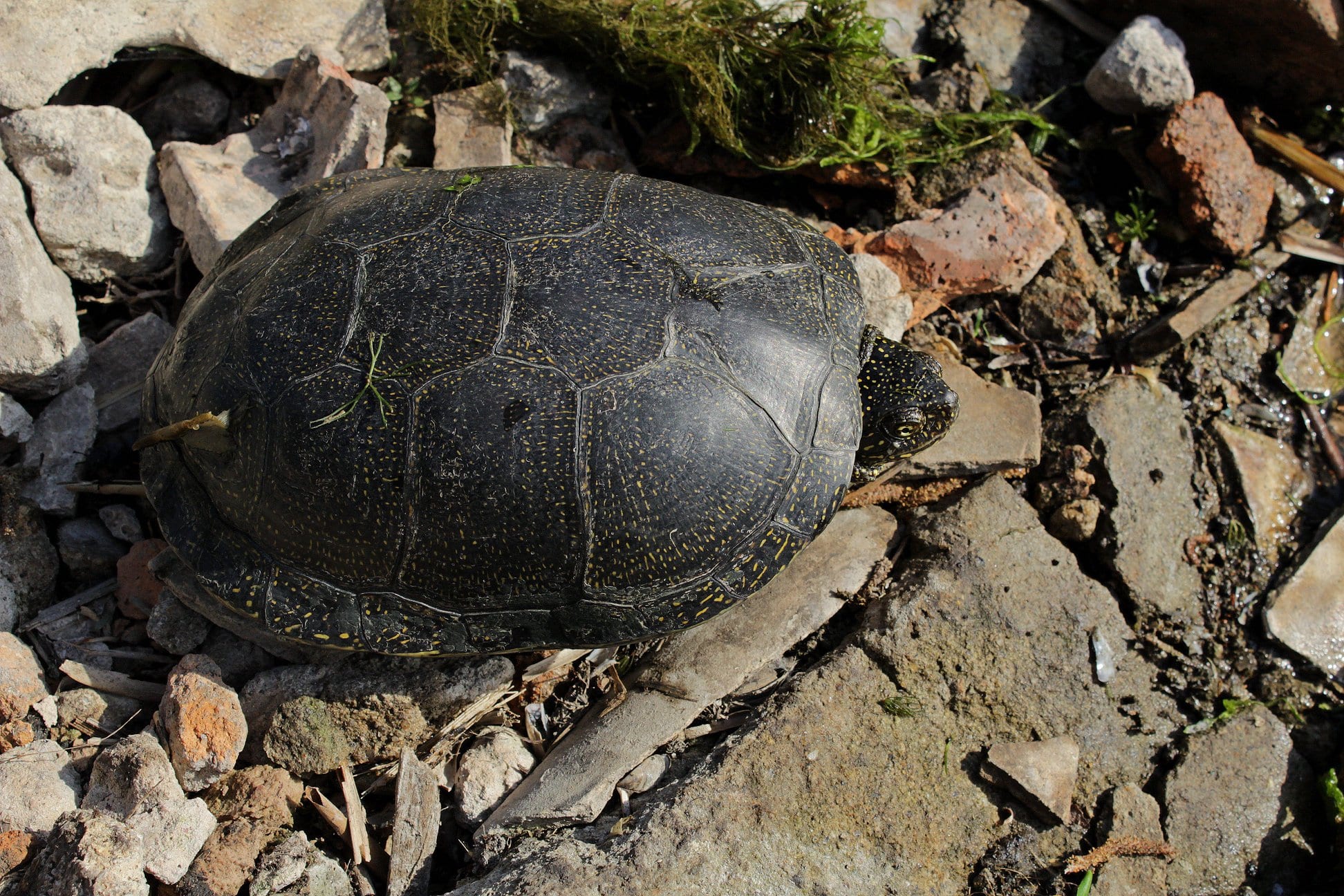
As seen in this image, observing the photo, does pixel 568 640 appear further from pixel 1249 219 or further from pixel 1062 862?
pixel 1249 219

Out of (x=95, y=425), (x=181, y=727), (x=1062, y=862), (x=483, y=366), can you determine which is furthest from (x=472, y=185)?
(x=1062, y=862)

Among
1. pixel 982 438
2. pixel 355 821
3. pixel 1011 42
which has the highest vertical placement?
pixel 1011 42

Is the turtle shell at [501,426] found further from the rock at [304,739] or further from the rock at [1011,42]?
the rock at [1011,42]

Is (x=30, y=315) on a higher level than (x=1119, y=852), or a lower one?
higher

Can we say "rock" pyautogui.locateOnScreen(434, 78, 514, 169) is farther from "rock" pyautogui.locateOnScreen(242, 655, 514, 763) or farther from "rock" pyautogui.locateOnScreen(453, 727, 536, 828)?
"rock" pyautogui.locateOnScreen(453, 727, 536, 828)

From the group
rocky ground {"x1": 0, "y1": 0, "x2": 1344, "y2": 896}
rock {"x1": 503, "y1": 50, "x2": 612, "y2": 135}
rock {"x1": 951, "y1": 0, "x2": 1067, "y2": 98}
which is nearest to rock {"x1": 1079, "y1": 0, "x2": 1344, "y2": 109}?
rocky ground {"x1": 0, "y1": 0, "x2": 1344, "y2": 896}

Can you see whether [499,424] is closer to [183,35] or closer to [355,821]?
[355,821]

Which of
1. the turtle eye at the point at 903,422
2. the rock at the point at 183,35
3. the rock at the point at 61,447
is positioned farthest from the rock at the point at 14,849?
the turtle eye at the point at 903,422

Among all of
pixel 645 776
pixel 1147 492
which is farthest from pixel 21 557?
pixel 1147 492
